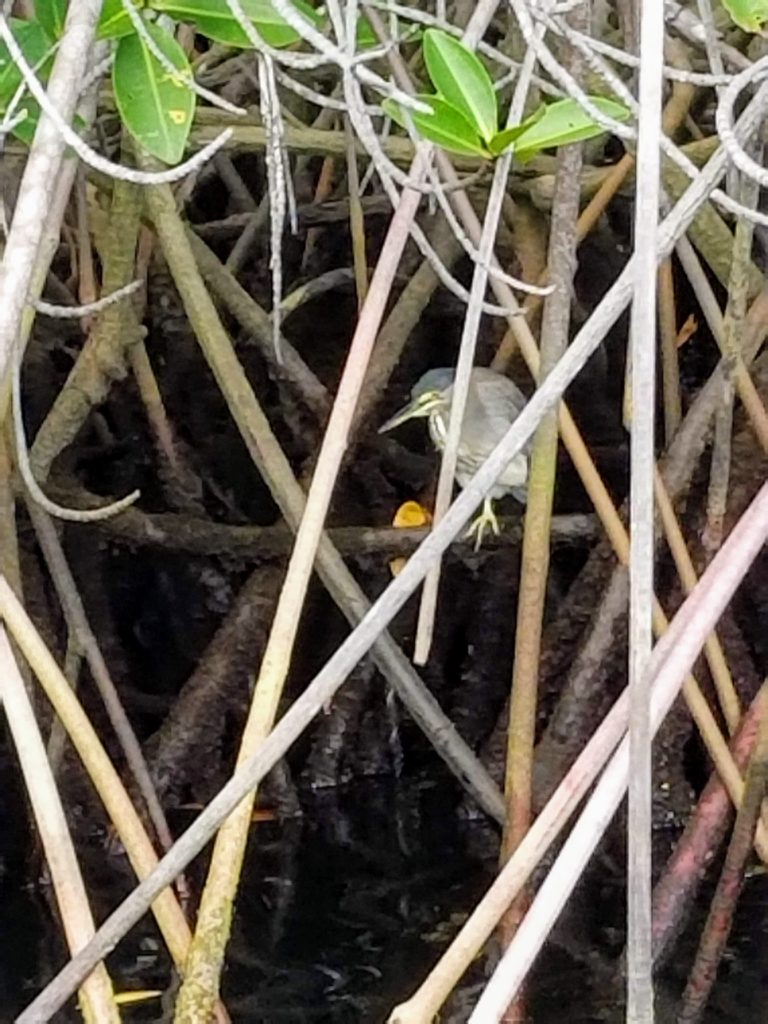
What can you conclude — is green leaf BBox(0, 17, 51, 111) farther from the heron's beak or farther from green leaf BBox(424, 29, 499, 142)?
the heron's beak

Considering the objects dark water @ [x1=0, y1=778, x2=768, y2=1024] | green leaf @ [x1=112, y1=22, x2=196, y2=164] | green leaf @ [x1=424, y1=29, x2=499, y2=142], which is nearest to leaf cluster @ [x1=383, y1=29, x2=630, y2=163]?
green leaf @ [x1=424, y1=29, x2=499, y2=142]

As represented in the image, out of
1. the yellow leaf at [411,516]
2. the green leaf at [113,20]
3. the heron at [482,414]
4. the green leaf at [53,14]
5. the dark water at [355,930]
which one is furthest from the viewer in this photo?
the yellow leaf at [411,516]

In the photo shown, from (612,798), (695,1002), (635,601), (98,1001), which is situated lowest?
(695,1002)

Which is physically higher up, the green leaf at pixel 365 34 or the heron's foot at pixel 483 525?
the green leaf at pixel 365 34

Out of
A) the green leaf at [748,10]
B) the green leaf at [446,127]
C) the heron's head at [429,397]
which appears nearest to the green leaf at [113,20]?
the green leaf at [446,127]

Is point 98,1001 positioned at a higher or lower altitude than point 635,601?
lower

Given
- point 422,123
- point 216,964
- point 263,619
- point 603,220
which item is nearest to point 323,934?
point 263,619

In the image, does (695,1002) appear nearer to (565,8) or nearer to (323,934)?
(323,934)

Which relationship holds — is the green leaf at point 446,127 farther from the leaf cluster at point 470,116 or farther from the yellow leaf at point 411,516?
the yellow leaf at point 411,516

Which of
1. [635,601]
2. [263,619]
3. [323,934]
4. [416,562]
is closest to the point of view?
[635,601]
